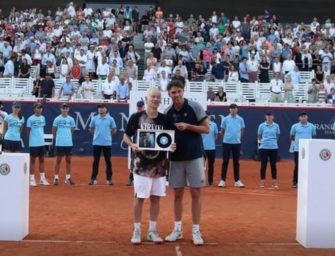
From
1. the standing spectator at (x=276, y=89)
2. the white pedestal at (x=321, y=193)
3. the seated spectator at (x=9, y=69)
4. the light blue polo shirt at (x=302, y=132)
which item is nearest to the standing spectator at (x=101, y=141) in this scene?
the light blue polo shirt at (x=302, y=132)

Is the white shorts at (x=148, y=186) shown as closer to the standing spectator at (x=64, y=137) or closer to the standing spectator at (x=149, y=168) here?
the standing spectator at (x=149, y=168)

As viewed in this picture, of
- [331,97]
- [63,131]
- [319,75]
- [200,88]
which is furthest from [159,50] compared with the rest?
[63,131]

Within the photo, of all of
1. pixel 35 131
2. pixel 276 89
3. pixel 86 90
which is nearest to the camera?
pixel 35 131

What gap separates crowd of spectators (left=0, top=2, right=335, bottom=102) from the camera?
2534 centimetres

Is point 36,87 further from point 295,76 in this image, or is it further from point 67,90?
point 295,76

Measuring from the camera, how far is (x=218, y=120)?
22828 millimetres

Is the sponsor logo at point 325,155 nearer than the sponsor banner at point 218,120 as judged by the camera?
Yes

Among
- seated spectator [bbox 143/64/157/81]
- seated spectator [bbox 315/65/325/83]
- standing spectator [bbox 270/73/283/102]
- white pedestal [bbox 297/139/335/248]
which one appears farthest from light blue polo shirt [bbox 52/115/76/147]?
seated spectator [bbox 315/65/325/83]

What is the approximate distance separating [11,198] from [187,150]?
256cm

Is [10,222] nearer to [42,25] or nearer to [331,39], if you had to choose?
[42,25]

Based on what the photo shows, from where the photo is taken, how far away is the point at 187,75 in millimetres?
26203

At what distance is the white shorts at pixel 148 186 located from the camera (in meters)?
8.55

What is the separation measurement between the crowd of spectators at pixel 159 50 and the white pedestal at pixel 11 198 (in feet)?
46.8

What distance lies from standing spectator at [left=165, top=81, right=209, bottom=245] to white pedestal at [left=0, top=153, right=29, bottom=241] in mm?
2102
